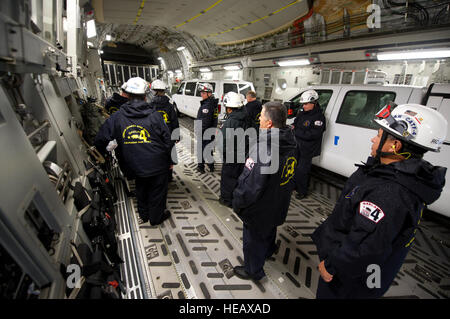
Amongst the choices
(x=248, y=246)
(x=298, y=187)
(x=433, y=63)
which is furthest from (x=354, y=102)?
(x=248, y=246)

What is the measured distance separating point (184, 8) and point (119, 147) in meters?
7.87

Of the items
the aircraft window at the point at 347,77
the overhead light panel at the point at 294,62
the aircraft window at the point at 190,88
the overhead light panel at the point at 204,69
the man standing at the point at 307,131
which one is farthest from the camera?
the overhead light panel at the point at 204,69

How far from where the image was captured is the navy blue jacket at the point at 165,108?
418cm

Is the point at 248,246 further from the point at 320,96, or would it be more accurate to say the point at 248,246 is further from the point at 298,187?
the point at 320,96

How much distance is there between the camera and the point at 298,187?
14.0 feet

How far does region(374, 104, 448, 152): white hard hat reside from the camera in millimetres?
1332

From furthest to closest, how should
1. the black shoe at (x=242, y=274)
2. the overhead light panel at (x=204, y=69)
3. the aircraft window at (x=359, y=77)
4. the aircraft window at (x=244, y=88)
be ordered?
the overhead light panel at (x=204, y=69) < the aircraft window at (x=244, y=88) < the aircraft window at (x=359, y=77) < the black shoe at (x=242, y=274)

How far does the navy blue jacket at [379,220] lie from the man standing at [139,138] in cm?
227

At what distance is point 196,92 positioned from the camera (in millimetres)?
9383

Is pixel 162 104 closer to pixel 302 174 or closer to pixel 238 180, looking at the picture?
pixel 238 180

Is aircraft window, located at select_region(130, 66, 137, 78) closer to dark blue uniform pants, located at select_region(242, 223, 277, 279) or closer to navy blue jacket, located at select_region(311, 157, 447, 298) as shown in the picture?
dark blue uniform pants, located at select_region(242, 223, 277, 279)

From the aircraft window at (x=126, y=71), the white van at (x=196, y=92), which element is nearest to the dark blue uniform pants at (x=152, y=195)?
the white van at (x=196, y=92)

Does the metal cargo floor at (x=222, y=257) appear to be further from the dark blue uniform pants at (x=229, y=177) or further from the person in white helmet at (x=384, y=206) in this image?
the person in white helmet at (x=384, y=206)

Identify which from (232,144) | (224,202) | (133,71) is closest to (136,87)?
(232,144)
